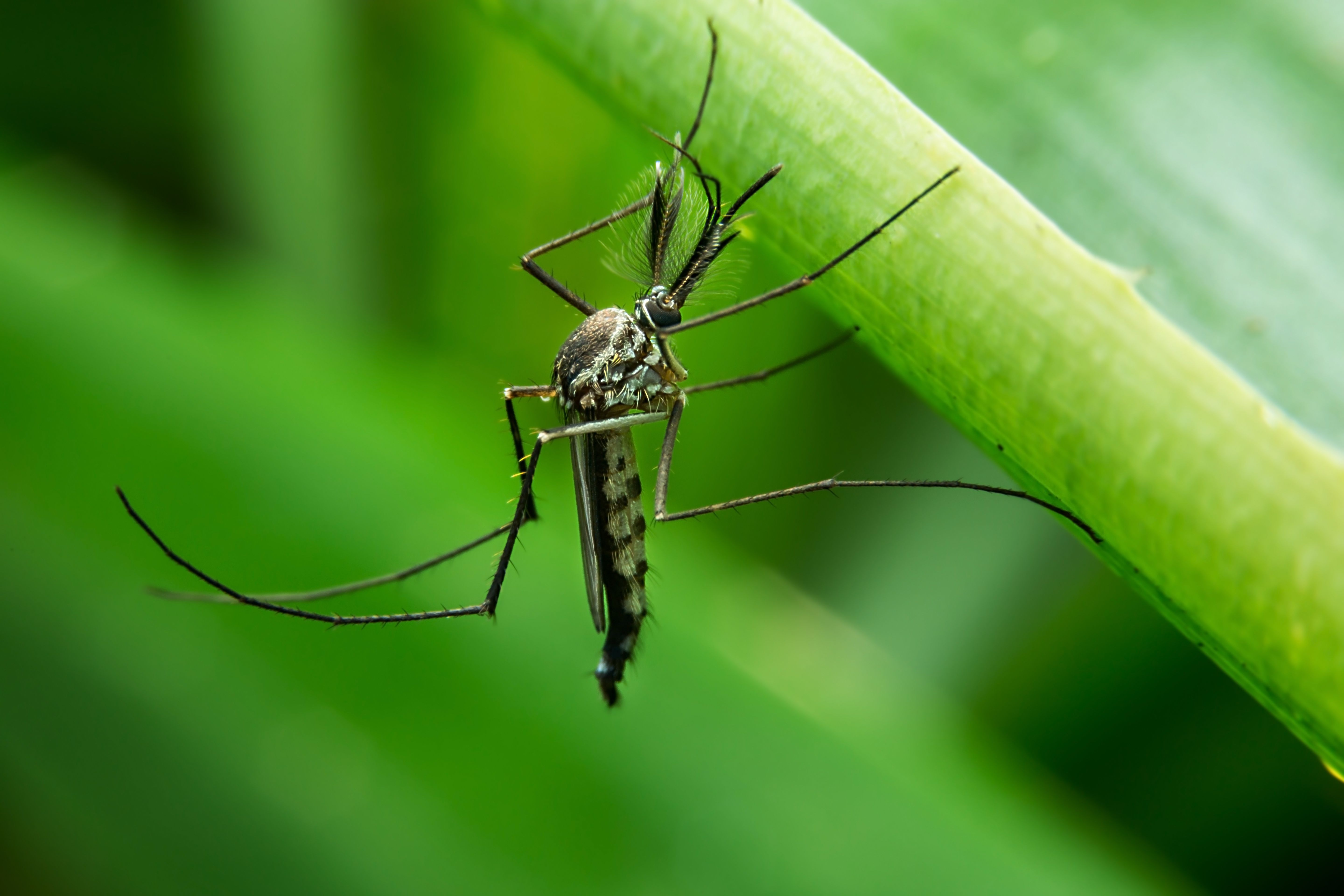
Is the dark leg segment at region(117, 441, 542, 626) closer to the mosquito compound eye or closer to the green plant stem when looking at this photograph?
the mosquito compound eye

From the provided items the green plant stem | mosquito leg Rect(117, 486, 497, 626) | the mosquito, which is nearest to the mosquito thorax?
the mosquito

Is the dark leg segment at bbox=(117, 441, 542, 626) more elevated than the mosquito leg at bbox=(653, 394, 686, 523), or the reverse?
the mosquito leg at bbox=(653, 394, 686, 523)

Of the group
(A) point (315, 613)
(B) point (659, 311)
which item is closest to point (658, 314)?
(B) point (659, 311)

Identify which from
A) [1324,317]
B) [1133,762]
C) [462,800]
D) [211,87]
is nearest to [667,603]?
[462,800]

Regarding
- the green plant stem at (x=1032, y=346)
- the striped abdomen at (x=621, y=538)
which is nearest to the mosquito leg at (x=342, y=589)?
the striped abdomen at (x=621, y=538)

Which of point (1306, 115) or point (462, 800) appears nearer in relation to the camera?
point (1306, 115)

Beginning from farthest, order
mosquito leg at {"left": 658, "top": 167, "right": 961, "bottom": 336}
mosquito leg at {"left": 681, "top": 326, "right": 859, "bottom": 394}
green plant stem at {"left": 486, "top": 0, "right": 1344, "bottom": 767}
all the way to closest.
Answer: mosquito leg at {"left": 681, "top": 326, "right": 859, "bottom": 394} < mosquito leg at {"left": 658, "top": 167, "right": 961, "bottom": 336} < green plant stem at {"left": 486, "top": 0, "right": 1344, "bottom": 767}

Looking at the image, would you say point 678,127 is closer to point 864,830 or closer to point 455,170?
point 864,830
